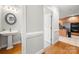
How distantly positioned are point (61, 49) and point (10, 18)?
90 centimetres

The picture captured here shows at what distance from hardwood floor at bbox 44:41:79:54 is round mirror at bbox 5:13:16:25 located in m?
0.66

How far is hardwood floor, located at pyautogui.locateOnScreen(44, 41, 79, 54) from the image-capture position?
151 centimetres

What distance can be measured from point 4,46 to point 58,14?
0.93 metres

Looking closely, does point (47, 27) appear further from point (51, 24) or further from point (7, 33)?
point (7, 33)

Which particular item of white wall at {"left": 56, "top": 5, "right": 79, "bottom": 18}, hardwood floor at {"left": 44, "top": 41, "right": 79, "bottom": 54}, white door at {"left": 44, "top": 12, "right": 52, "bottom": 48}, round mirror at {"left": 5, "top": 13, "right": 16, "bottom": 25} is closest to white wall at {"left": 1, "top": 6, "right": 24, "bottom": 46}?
round mirror at {"left": 5, "top": 13, "right": 16, "bottom": 25}

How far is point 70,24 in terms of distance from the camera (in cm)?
154

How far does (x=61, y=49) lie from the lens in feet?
5.04

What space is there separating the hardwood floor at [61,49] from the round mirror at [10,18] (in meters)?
0.66

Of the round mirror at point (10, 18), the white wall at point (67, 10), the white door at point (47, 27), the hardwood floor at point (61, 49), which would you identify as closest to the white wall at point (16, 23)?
the round mirror at point (10, 18)

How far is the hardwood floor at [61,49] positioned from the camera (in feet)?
4.96

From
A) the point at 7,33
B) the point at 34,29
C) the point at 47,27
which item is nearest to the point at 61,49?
the point at 47,27

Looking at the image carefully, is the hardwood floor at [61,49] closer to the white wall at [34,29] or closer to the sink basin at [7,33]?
the white wall at [34,29]

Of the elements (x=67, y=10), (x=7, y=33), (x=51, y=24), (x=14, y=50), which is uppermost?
(x=67, y=10)
